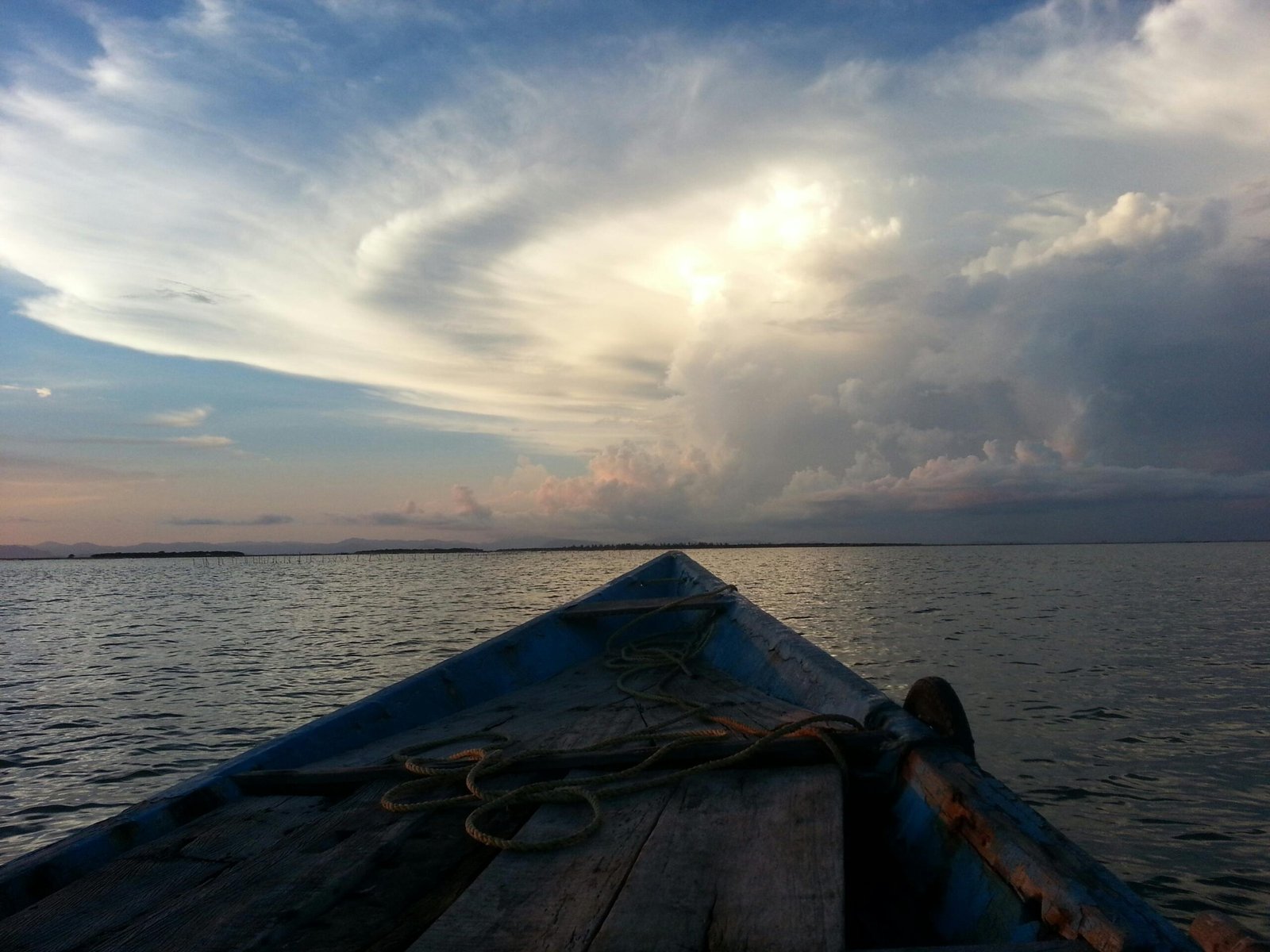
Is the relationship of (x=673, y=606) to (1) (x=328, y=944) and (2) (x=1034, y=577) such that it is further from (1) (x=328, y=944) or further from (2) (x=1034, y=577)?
(2) (x=1034, y=577)

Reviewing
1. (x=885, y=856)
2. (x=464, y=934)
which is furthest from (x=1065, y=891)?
(x=464, y=934)

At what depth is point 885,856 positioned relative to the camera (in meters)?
2.88

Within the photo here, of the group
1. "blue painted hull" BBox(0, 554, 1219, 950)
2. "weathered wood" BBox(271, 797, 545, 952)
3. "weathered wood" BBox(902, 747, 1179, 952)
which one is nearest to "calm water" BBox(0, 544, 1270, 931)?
"blue painted hull" BBox(0, 554, 1219, 950)

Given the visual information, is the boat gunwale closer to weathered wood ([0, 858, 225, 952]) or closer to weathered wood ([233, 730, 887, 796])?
weathered wood ([0, 858, 225, 952])

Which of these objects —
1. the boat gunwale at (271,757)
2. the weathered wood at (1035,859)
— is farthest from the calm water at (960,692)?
the boat gunwale at (271,757)

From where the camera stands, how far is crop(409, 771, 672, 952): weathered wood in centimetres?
205

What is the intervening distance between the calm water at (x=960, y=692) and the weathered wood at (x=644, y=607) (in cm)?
363

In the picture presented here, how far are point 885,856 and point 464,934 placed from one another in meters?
1.64

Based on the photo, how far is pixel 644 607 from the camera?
760 centimetres

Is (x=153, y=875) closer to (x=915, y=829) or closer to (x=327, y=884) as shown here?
(x=327, y=884)

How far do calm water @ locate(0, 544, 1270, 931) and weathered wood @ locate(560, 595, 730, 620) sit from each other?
3.63 meters

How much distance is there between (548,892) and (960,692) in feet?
37.9

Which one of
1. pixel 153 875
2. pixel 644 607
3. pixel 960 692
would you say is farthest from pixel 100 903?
pixel 960 692

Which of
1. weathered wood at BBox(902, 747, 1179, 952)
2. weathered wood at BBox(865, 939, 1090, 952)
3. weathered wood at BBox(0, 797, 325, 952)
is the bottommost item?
weathered wood at BBox(0, 797, 325, 952)
